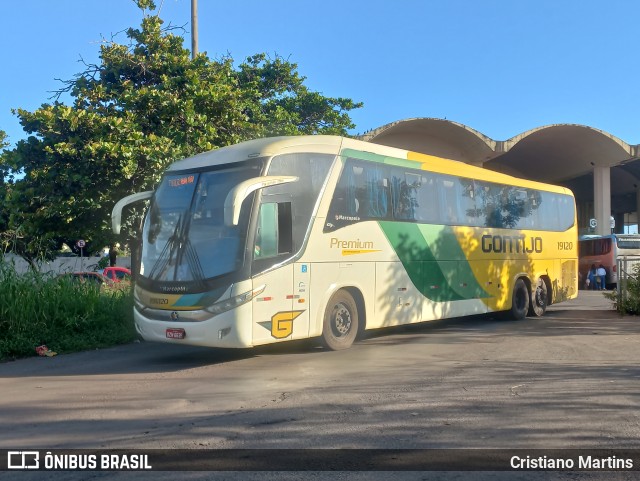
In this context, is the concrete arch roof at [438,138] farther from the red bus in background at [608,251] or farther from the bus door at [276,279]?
the bus door at [276,279]

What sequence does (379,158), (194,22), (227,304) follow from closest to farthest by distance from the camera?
(227,304) < (379,158) < (194,22)

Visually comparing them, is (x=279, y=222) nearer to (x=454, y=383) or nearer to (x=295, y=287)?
(x=295, y=287)

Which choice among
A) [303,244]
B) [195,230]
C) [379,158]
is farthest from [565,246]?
[195,230]

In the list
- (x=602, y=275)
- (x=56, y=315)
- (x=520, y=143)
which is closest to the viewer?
(x=56, y=315)

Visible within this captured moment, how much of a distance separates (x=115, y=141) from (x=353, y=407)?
10188mm

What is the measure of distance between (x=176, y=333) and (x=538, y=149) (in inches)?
1245

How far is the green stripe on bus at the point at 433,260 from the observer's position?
12.4 meters

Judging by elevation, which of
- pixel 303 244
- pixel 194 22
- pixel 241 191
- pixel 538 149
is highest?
pixel 194 22

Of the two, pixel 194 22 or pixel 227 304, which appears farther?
pixel 194 22

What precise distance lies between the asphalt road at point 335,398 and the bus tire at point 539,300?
476 centimetres

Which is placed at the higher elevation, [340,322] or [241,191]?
[241,191]

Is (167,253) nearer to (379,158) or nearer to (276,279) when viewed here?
(276,279)

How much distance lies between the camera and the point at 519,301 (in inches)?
649

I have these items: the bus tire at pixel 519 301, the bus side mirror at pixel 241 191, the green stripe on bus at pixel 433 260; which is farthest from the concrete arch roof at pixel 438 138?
the bus side mirror at pixel 241 191
